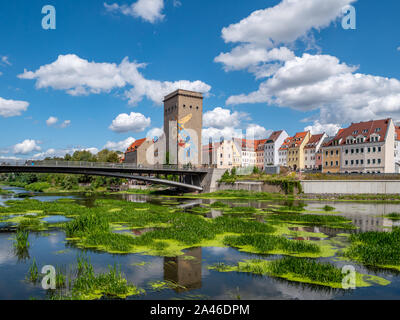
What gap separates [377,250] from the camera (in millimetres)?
13789

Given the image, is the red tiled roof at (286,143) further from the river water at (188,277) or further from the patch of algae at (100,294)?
the patch of algae at (100,294)

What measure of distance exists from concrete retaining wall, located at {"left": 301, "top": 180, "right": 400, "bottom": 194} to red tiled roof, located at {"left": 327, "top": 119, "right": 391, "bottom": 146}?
18.5 m

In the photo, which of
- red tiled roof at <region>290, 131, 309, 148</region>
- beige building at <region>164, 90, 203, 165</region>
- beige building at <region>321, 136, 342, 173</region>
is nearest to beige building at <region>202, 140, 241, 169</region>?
beige building at <region>164, 90, 203, 165</region>

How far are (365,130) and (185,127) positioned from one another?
4679 centimetres

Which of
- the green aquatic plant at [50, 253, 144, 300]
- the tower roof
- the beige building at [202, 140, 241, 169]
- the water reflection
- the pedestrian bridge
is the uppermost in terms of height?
the tower roof

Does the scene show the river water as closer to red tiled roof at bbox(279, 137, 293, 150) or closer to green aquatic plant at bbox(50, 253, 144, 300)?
green aquatic plant at bbox(50, 253, 144, 300)

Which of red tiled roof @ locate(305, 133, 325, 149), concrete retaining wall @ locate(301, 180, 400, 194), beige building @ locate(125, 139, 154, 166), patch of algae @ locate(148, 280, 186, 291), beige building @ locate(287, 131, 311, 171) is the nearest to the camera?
patch of algae @ locate(148, 280, 186, 291)

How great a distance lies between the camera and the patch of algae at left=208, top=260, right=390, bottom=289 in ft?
34.2

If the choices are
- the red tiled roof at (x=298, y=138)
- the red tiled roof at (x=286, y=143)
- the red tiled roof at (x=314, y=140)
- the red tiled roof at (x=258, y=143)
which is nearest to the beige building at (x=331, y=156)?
the red tiled roof at (x=314, y=140)

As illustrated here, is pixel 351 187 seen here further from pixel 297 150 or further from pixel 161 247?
pixel 161 247

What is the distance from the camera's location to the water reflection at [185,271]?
10559 millimetres

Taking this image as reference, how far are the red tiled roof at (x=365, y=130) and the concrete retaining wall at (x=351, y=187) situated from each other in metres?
18.5
